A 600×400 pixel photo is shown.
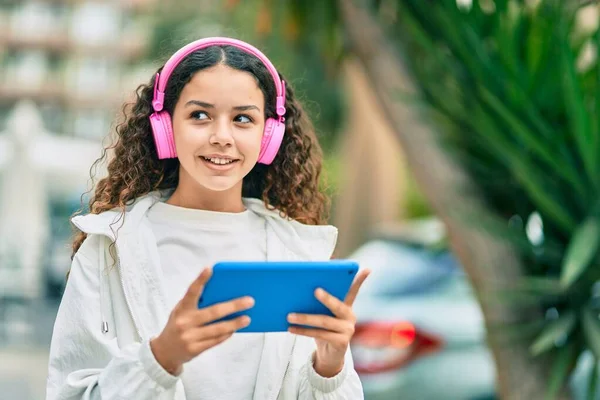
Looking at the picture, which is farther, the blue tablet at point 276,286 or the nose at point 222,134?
the nose at point 222,134

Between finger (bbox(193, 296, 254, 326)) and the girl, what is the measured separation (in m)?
0.08

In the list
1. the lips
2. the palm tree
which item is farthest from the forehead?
the palm tree

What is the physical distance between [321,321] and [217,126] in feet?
1.28

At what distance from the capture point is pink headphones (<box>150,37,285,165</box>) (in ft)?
6.37

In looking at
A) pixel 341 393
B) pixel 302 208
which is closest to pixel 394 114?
pixel 302 208

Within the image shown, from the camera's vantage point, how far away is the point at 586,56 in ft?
15.8

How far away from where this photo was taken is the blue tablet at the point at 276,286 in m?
1.64

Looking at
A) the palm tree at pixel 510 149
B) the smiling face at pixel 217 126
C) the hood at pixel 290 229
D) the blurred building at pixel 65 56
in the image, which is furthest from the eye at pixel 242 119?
the blurred building at pixel 65 56

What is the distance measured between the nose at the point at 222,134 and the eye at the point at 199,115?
0.03 meters

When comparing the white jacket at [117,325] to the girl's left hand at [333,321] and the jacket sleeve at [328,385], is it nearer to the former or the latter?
the jacket sleeve at [328,385]

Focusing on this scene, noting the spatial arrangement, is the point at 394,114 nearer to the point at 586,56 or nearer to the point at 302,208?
the point at 586,56

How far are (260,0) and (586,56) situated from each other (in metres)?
1.66

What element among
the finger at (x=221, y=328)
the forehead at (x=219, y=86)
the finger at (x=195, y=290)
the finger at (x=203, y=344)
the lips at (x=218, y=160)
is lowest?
the finger at (x=203, y=344)

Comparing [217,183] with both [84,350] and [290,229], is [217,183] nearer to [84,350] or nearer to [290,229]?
[290,229]
